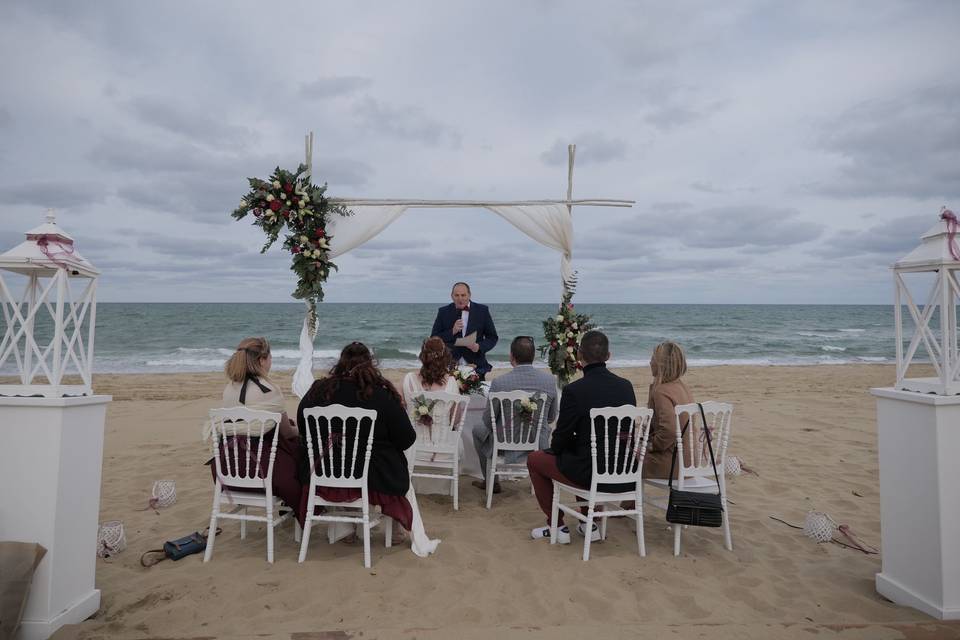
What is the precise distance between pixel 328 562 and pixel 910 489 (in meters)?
3.01

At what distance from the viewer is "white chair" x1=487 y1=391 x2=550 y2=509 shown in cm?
438

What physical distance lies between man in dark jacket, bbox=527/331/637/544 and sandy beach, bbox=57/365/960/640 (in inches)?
18.1

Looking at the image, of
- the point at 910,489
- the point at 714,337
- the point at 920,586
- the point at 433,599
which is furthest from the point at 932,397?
the point at 714,337

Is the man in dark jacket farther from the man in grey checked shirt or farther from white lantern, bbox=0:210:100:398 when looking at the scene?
white lantern, bbox=0:210:100:398

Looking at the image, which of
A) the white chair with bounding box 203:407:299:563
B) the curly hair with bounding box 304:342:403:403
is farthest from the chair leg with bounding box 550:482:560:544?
the white chair with bounding box 203:407:299:563

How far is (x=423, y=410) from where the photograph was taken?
422 centimetres

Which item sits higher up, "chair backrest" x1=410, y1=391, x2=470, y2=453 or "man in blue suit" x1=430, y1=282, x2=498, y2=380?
"man in blue suit" x1=430, y1=282, x2=498, y2=380

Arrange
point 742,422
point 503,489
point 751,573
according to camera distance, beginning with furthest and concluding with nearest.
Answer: point 742,422, point 503,489, point 751,573

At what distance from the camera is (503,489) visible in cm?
496

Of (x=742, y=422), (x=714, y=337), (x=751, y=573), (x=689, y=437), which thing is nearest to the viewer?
(x=751, y=573)

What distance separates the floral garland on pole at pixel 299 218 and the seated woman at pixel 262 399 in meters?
2.17

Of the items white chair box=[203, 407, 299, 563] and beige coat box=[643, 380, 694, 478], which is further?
beige coat box=[643, 380, 694, 478]

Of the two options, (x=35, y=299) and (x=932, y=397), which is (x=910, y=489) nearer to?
(x=932, y=397)

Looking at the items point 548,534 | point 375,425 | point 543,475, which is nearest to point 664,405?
point 543,475
